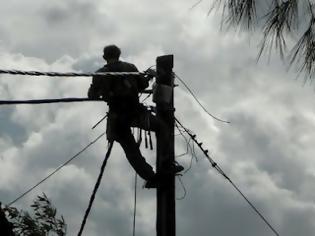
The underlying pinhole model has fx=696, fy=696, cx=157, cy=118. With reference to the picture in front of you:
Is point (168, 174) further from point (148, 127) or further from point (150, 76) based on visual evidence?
point (150, 76)

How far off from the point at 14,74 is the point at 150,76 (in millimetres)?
1860

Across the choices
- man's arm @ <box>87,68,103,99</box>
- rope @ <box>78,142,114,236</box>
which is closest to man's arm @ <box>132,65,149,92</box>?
Answer: man's arm @ <box>87,68,103,99</box>

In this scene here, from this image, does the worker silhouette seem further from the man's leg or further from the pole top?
the pole top

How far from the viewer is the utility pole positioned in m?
7.02

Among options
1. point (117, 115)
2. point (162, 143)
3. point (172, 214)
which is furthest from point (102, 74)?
point (172, 214)

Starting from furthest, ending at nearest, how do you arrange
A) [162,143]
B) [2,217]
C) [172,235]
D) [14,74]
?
1. [162,143]
2. [172,235]
3. [14,74]
4. [2,217]

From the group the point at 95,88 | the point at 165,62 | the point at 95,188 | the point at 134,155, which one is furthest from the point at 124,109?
the point at 95,188

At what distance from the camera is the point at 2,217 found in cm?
495

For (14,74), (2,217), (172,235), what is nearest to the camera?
(2,217)

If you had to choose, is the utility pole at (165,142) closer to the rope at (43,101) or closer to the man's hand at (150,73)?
the man's hand at (150,73)

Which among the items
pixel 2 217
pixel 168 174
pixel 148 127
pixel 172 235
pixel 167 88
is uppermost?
pixel 167 88

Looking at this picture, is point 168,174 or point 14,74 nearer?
point 14,74

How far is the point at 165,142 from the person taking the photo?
7.43m

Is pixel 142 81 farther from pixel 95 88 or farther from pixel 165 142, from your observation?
pixel 165 142
